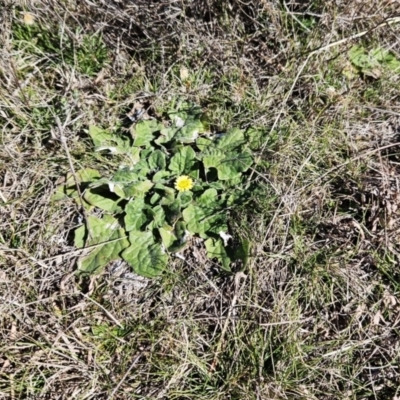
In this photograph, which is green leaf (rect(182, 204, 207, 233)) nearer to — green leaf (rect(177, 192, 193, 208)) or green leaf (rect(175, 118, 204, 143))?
green leaf (rect(177, 192, 193, 208))

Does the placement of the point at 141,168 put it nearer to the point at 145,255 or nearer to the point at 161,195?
the point at 161,195

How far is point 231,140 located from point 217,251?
0.42 m

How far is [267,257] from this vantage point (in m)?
1.77

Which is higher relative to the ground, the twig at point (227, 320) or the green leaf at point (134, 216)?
the green leaf at point (134, 216)

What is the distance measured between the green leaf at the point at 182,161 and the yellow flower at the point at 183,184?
1.3 inches

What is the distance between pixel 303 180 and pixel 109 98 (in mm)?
810

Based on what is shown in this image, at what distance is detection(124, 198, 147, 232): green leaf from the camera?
1.82m

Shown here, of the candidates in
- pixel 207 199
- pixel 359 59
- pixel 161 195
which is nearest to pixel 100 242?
pixel 161 195

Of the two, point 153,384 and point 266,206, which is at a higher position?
point 266,206

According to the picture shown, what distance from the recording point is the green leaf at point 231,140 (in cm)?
195

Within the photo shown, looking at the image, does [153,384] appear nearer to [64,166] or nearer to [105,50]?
[64,166]

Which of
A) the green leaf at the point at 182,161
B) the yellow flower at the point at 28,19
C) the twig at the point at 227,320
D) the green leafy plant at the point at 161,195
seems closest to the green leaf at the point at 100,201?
the green leafy plant at the point at 161,195

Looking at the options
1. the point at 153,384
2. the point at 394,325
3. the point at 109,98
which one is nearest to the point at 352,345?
the point at 394,325

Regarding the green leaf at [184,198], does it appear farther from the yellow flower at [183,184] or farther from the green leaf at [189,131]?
the green leaf at [189,131]
